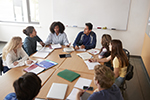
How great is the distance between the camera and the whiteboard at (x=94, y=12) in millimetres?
3980

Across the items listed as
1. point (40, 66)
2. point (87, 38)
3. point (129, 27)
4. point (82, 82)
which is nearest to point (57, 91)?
→ point (82, 82)

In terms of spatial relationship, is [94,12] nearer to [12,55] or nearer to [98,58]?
[98,58]

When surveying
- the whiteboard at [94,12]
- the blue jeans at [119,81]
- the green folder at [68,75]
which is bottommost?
the blue jeans at [119,81]

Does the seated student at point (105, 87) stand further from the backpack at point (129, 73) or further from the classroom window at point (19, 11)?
the classroom window at point (19, 11)

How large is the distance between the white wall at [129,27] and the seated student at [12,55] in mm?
2511

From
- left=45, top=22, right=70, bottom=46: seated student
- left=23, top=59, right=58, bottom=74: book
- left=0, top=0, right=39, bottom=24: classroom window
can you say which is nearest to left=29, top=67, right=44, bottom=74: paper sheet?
left=23, top=59, right=58, bottom=74: book

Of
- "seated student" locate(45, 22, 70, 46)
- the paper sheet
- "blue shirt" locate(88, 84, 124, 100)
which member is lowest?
the paper sheet

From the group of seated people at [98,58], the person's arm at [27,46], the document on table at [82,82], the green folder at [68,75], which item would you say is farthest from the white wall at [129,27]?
the document on table at [82,82]

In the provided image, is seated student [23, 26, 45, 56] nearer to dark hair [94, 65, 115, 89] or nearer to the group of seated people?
the group of seated people

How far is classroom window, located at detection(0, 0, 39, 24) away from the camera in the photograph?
15.9ft

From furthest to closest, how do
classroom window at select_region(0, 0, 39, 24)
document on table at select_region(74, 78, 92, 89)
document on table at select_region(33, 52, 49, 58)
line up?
classroom window at select_region(0, 0, 39, 24)
document on table at select_region(33, 52, 49, 58)
document on table at select_region(74, 78, 92, 89)

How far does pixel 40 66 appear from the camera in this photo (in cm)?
211

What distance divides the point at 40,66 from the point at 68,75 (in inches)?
20.7

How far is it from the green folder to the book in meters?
0.30
